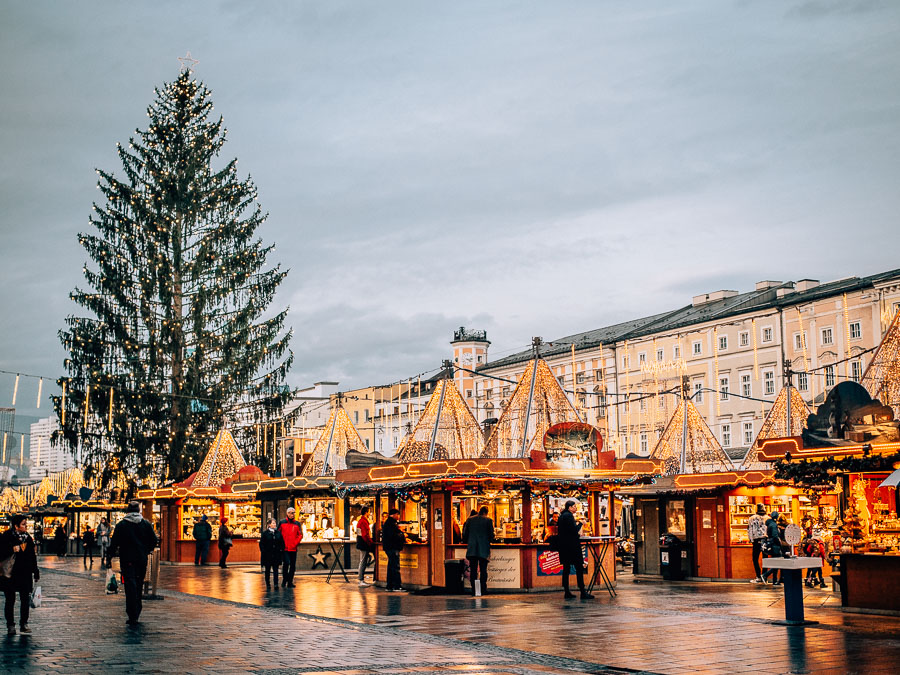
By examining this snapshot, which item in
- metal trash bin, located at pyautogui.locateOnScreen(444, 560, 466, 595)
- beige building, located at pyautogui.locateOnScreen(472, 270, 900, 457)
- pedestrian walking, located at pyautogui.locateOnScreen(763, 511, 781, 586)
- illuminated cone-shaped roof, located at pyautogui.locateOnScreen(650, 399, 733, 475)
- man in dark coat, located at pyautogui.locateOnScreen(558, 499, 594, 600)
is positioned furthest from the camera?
beige building, located at pyautogui.locateOnScreen(472, 270, 900, 457)

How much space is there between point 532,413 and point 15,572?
15.1 meters

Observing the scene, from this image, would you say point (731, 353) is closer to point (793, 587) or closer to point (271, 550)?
point (271, 550)

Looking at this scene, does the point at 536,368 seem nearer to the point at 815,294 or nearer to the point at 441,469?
the point at 441,469

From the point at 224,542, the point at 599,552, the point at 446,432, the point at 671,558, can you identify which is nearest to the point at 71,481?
the point at 224,542

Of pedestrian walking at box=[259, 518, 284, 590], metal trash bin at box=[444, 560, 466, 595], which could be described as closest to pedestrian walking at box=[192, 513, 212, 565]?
pedestrian walking at box=[259, 518, 284, 590]

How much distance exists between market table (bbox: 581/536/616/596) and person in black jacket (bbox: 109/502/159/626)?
891 cm

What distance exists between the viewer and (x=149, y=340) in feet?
154

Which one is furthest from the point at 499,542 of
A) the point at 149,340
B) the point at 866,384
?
the point at 149,340

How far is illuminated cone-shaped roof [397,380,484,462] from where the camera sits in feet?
99.9

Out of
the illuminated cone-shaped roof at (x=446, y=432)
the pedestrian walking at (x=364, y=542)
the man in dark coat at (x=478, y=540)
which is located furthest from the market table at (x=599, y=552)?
the illuminated cone-shaped roof at (x=446, y=432)

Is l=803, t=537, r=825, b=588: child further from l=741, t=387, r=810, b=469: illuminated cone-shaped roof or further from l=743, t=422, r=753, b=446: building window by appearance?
l=743, t=422, r=753, b=446: building window

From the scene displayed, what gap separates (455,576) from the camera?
22.7 metres

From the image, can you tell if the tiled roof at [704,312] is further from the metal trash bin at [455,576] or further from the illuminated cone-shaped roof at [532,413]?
the metal trash bin at [455,576]

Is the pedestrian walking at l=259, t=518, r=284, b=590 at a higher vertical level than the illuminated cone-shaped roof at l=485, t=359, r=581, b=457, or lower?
lower
